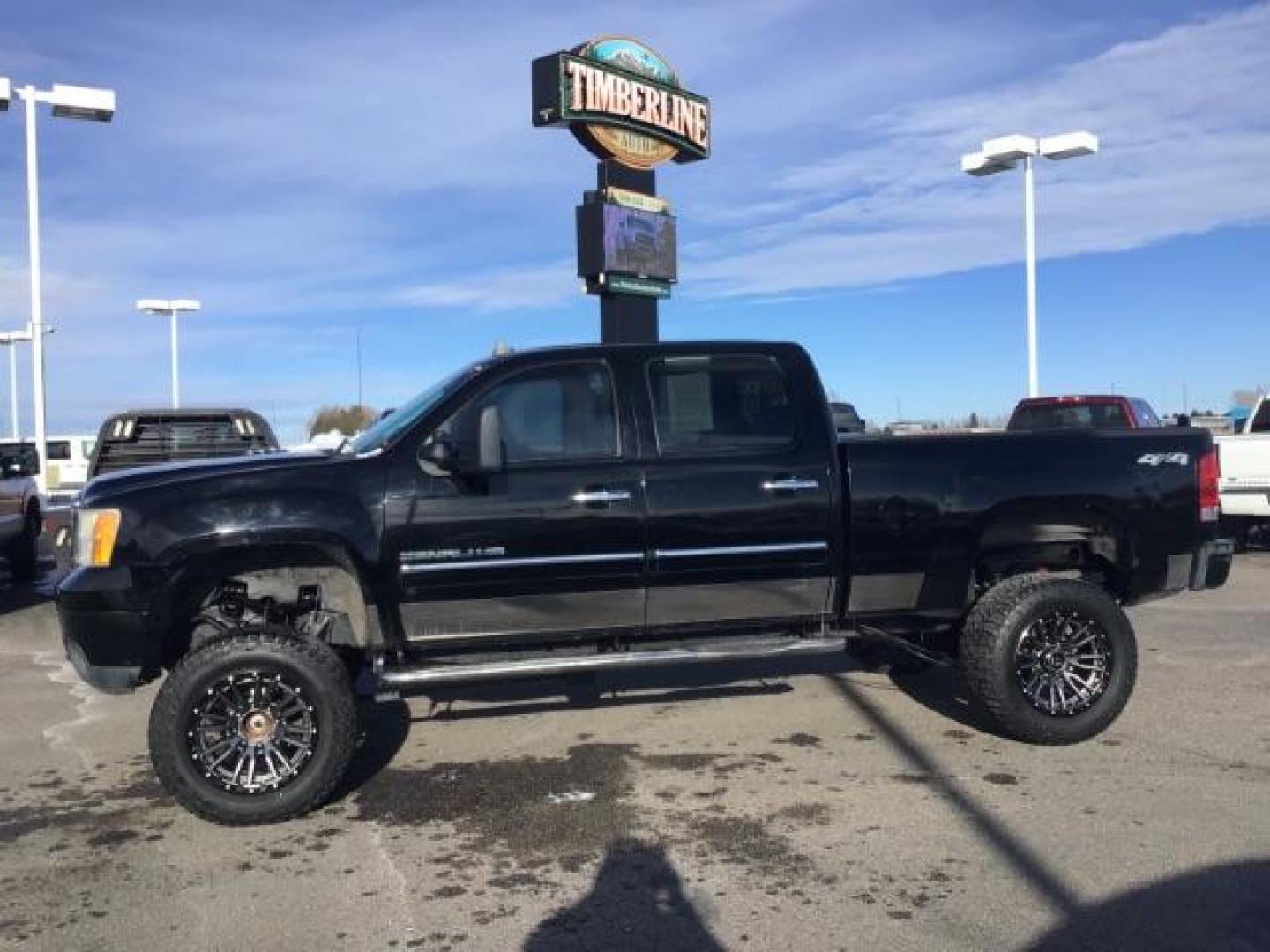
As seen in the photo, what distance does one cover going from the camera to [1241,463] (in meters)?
13.2

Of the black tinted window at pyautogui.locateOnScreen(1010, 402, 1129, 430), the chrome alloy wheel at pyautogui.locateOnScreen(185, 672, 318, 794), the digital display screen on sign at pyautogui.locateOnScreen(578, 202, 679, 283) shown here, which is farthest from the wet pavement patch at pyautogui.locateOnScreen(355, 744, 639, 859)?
the digital display screen on sign at pyautogui.locateOnScreen(578, 202, 679, 283)

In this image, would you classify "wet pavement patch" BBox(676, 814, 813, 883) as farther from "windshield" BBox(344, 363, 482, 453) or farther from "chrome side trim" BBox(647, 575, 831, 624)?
"windshield" BBox(344, 363, 482, 453)

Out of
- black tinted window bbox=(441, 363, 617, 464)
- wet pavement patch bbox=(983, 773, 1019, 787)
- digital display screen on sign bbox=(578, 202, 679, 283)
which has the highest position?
digital display screen on sign bbox=(578, 202, 679, 283)

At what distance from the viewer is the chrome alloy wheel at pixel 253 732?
5109 millimetres

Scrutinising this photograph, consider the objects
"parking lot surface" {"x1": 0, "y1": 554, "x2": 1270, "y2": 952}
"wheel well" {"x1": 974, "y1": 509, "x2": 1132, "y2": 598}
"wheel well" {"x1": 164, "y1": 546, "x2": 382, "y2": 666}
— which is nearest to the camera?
"parking lot surface" {"x1": 0, "y1": 554, "x2": 1270, "y2": 952}

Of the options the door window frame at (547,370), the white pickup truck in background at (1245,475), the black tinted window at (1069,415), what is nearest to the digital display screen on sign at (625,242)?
the black tinted window at (1069,415)

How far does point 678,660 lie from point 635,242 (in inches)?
582

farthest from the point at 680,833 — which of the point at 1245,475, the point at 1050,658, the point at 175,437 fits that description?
the point at 1245,475

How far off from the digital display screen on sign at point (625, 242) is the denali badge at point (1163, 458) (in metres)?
13.4

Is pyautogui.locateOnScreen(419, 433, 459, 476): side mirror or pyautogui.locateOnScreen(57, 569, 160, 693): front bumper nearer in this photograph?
pyautogui.locateOnScreen(57, 569, 160, 693): front bumper

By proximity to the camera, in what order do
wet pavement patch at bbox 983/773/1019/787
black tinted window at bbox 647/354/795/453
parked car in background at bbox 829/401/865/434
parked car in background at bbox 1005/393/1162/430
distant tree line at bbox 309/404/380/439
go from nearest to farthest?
wet pavement patch at bbox 983/773/1019/787, black tinted window at bbox 647/354/795/453, parked car in background at bbox 829/401/865/434, parked car in background at bbox 1005/393/1162/430, distant tree line at bbox 309/404/380/439

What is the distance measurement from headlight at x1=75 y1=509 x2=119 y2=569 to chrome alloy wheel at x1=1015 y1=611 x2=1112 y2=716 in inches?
179

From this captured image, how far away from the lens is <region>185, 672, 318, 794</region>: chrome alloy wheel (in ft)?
16.8

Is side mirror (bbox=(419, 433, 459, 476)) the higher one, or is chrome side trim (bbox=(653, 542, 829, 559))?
side mirror (bbox=(419, 433, 459, 476))
